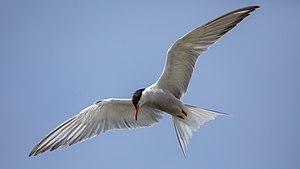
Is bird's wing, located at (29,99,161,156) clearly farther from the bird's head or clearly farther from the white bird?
the bird's head

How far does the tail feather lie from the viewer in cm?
629

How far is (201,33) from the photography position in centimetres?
604

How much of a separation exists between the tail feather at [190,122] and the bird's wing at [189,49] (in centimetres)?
30

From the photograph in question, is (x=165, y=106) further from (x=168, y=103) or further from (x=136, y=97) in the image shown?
(x=136, y=97)

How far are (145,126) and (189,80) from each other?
0.83m

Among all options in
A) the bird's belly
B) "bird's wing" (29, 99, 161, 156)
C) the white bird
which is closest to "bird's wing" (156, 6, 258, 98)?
the white bird

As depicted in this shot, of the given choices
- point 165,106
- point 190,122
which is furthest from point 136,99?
point 190,122

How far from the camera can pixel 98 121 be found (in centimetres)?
668

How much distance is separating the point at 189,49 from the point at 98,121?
150 cm

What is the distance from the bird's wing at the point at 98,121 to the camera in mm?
6441

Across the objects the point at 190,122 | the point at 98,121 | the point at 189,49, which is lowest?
the point at 190,122

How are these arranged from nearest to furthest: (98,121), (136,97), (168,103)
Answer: (136,97) < (168,103) < (98,121)

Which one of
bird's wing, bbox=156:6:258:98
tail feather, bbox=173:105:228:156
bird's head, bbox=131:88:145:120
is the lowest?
tail feather, bbox=173:105:228:156

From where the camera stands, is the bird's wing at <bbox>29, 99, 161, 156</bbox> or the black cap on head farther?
the bird's wing at <bbox>29, 99, 161, 156</bbox>
